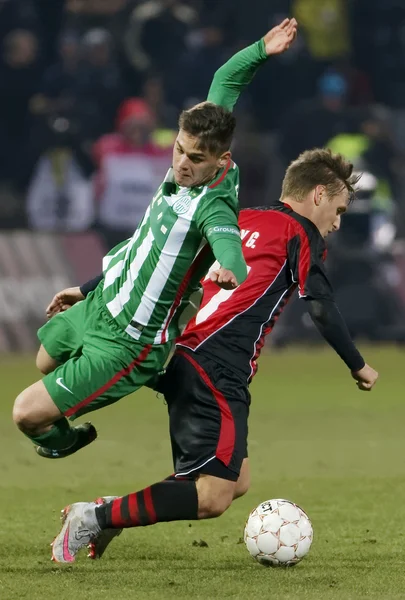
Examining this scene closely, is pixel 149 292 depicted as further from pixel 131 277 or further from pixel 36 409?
pixel 36 409

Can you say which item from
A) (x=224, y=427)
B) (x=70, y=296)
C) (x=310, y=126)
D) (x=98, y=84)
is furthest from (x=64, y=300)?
(x=310, y=126)

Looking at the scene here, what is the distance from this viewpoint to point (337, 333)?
5.74m

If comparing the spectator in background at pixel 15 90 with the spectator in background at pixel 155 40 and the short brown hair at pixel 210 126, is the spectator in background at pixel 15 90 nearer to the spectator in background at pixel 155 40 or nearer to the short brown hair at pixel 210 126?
the spectator in background at pixel 155 40

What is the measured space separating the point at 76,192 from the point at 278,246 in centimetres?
1066

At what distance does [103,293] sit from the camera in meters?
5.74

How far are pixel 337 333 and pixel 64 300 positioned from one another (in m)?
1.28

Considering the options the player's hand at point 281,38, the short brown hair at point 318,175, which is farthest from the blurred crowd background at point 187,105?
the short brown hair at point 318,175

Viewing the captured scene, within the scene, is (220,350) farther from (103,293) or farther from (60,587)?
(60,587)

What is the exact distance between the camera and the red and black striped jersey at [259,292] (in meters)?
5.74

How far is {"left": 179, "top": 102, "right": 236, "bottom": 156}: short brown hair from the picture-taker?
5.44m

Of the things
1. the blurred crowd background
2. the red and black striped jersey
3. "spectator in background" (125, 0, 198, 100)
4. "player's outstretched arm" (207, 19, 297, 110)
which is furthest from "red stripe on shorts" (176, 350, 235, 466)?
"spectator in background" (125, 0, 198, 100)

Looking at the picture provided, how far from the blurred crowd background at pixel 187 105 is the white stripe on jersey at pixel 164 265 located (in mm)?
9992

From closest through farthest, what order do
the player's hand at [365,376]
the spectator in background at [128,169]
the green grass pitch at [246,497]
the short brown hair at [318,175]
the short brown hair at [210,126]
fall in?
the green grass pitch at [246,497]
the short brown hair at [210,126]
the player's hand at [365,376]
the short brown hair at [318,175]
the spectator in background at [128,169]

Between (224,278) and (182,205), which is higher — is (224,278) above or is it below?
below
